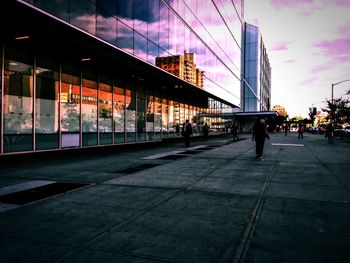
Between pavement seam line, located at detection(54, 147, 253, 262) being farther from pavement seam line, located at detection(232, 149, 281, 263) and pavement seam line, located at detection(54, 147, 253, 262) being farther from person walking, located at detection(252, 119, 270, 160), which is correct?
person walking, located at detection(252, 119, 270, 160)

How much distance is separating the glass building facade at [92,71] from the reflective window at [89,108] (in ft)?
0.18

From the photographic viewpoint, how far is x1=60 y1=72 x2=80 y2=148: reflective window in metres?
14.6

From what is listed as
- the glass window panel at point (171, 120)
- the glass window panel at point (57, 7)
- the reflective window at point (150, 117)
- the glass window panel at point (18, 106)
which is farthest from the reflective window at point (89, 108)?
the glass window panel at point (171, 120)

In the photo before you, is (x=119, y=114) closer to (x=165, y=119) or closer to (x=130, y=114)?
(x=130, y=114)

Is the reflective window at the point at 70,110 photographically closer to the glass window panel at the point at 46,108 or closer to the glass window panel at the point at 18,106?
the glass window panel at the point at 46,108

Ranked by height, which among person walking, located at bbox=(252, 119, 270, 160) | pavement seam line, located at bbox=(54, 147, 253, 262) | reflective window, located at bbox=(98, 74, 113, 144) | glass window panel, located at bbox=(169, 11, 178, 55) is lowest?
pavement seam line, located at bbox=(54, 147, 253, 262)

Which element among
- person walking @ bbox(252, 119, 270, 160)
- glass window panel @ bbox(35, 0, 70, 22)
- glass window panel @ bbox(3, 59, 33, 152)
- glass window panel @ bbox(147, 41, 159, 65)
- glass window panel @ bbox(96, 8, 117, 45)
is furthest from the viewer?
glass window panel @ bbox(147, 41, 159, 65)

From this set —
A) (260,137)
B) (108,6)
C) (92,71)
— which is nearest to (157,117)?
(92,71)

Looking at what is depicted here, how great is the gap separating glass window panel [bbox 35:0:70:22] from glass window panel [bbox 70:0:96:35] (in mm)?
280

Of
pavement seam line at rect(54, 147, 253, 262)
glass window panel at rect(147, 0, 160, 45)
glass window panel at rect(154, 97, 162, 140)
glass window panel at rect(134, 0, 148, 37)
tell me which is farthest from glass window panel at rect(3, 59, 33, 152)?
glass window panel at rect(154, 97, 162, 140)

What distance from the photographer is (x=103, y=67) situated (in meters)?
17.5

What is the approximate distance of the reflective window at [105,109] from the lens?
17.4 metres

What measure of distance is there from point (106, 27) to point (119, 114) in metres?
6.49

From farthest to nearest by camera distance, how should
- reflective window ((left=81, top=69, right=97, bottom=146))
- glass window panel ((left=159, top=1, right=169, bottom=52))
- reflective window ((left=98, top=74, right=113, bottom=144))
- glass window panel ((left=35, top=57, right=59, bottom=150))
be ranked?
glass window panel ((left=159, top=1, right=169, bottom=52)) < reflective window ((left=98, top=74, right=113, bottom=144)) < reflective window ((left=81, top=69, right=97, bottom=146)) < glass window panel ((left=35, top=57, right=59, bottom=150))
